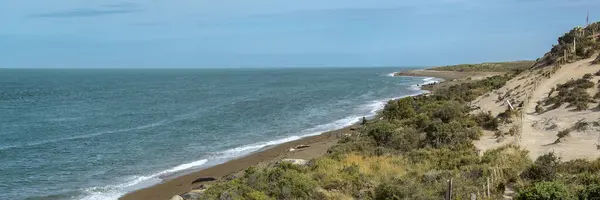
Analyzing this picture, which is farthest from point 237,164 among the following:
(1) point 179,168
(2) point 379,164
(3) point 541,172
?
(3) point 541,172

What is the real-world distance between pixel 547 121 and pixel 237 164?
53.6ft

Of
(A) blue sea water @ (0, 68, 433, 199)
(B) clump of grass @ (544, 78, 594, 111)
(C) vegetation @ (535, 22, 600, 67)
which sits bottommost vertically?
(A) blue sea water @ (0, 68, 433, 199)

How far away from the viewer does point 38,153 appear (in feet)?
103

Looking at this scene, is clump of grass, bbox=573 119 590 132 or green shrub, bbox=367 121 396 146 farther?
green shrub, bbox=367 121 396 146

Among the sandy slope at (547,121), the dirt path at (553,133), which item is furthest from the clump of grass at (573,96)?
the dirt path at (553,133)

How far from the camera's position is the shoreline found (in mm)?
22375

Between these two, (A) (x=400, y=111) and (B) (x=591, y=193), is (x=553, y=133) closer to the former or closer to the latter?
(A) (x=400, y=111)

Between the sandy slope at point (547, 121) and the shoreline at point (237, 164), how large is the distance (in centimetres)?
993

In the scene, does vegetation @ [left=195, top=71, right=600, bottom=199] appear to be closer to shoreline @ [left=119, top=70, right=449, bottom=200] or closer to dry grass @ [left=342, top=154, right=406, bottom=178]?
dry grass @ [left=342, top=154, right=406, bottom=178]

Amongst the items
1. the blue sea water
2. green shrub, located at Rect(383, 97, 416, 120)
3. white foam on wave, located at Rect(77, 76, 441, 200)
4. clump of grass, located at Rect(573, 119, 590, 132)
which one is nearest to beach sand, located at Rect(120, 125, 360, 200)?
white foam on wave, located at Rect(77, 76, 441, 200)

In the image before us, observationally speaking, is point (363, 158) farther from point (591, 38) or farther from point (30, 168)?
point (591, 38)

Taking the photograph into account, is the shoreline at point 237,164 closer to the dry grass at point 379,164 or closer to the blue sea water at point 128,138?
the blue sea water at point 128,138

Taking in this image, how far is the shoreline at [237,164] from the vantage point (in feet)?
73.4

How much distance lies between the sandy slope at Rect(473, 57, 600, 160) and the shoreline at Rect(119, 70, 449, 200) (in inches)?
391
